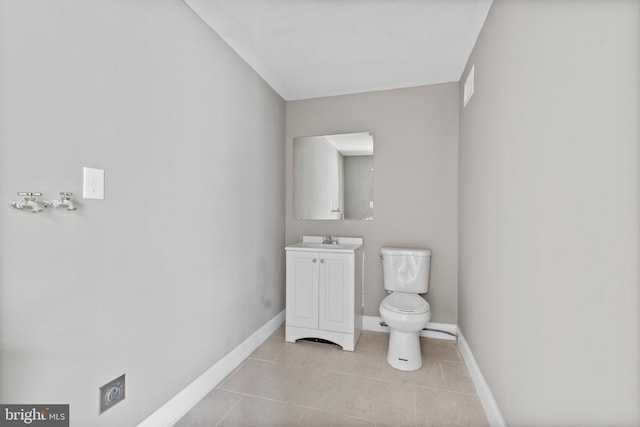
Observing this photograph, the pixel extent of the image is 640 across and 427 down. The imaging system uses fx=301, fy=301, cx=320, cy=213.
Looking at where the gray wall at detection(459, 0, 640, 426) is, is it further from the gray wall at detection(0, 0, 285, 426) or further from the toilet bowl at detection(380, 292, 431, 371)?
the gray wall at detection(0, 0, 285, 426)

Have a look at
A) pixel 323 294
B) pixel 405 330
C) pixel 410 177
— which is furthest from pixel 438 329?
pixel 410 177

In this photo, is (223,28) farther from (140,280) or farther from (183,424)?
(183,424)

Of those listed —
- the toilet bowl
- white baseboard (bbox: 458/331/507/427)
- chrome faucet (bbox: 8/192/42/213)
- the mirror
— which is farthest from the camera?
the mirror

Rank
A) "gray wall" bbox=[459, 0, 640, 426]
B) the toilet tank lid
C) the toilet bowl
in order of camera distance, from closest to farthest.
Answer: "gray wall" bbox=[459, 0, 640, 426]
the toilet bowl
the toilet tank lid

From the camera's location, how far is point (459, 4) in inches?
68.9

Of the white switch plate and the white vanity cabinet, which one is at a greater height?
the white switch plate

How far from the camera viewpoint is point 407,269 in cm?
267

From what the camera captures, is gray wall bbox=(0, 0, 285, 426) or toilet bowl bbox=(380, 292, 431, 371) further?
toilet bowl bbox=(380, 292, 431, 371)

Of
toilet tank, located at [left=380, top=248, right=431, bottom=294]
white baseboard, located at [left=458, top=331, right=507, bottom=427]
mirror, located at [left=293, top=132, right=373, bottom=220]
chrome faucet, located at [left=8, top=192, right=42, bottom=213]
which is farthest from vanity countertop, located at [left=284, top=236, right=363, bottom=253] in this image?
chrome faucet, located at [left=8, top=192, right=42, bottom=213]

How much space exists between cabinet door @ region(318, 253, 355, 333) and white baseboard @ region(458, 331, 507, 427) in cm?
88

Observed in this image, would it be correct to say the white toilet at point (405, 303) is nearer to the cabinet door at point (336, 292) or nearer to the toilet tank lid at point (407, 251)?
the toilet tank lid at point (407, 251)

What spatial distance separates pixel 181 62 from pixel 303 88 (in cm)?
140

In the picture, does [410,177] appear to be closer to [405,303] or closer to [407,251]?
[407,251]

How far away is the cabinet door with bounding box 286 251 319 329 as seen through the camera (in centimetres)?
261
